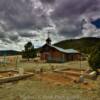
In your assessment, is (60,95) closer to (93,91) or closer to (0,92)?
(93,91)

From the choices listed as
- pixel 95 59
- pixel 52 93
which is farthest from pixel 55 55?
pixel 52 93

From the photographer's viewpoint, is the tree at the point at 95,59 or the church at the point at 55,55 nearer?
the tree at the point at 95,59

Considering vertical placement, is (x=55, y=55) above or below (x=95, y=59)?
above

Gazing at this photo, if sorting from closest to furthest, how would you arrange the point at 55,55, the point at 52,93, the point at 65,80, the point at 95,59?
the point at 52,93 < the point at 65,80 < the point at 95,59 < the point at 55,55

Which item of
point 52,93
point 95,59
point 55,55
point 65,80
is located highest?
point 55,55

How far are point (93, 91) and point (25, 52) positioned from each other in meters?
36.6

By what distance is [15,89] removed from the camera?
14.6 m

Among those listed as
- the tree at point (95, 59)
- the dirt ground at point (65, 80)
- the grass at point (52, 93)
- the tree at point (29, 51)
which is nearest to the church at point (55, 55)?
the tree at point (29, 51)

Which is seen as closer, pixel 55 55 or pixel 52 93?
pixel 52 93

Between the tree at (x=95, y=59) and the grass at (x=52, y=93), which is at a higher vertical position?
the tree at (x=95, y=59)

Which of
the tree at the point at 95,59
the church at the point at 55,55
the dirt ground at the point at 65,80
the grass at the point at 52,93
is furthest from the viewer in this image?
the church at the point at 55,55

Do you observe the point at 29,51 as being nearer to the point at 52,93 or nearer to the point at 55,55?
the point at 55,55

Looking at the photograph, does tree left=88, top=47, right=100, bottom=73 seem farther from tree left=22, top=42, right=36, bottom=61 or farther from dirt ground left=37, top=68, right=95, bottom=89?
tree left=22, top=42, right=36, bottom=61

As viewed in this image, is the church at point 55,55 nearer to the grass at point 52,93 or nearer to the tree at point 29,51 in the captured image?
the tree at point 29,51
